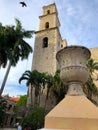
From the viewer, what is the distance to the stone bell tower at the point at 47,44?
25.7 meters

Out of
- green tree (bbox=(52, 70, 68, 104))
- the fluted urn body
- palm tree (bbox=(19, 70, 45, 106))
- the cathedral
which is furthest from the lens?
the cathedral

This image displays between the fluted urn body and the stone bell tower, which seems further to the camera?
the stone bell tower

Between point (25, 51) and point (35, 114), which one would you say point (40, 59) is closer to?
point (25, 51)

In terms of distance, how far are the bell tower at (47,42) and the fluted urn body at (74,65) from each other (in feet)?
61.4

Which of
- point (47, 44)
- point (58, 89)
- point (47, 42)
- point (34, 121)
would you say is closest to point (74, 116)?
point (34, 121)

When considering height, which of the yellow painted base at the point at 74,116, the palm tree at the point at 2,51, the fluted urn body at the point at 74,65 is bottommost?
the yellow painted base at the point at 74,116

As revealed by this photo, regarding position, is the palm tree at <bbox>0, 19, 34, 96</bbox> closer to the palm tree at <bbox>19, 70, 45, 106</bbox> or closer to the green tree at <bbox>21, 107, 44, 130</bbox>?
the palm tree at <bbox>19, 70, 45, 106</bbox>

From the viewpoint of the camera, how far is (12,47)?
20641mm

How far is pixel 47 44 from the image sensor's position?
28.2 metres

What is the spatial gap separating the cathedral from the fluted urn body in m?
17.8

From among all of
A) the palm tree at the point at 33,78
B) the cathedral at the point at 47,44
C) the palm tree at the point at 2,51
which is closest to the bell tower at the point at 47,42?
the cathedral at the point at 47,44

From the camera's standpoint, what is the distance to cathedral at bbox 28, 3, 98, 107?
2602 centimetres

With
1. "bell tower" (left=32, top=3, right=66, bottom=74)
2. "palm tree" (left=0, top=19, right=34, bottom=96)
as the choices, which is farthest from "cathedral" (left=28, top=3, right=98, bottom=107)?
"palm tree" (left=0, top=19, right=34, bottom=96)

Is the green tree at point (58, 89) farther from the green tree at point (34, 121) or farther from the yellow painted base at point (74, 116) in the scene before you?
the yellow painted base at point (74, 116)
